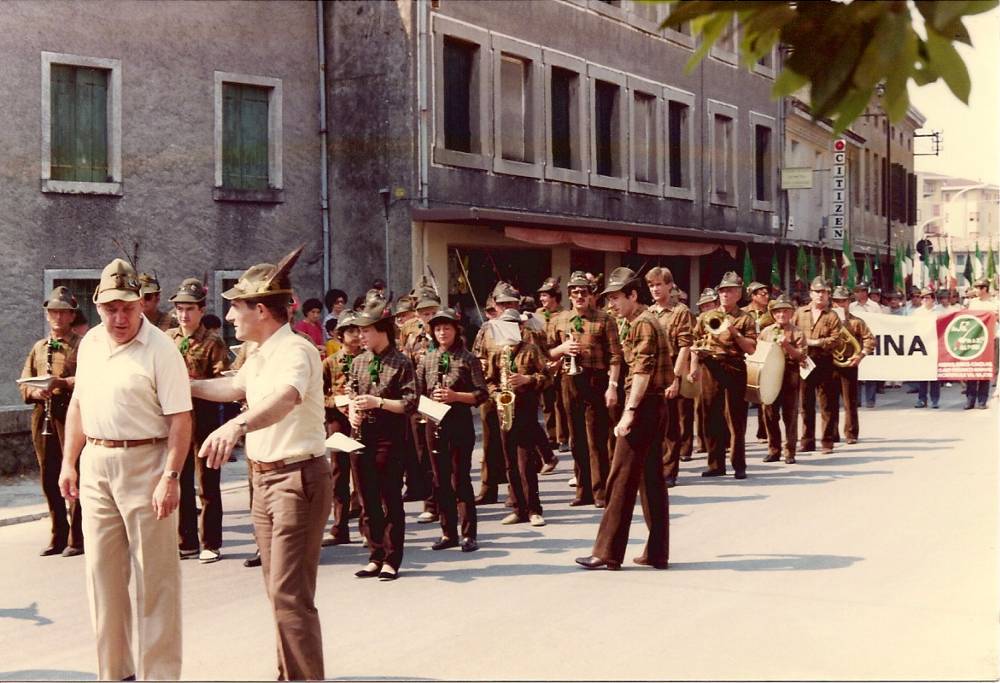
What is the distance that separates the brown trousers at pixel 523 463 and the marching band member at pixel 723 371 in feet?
11.3

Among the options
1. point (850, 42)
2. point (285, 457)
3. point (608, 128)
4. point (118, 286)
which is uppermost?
point (608, 128)

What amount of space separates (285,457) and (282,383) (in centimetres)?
37

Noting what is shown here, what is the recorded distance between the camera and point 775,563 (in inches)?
372

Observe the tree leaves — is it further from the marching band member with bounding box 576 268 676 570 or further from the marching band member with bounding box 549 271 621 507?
the marching band member with bounding box 549 271 621 507

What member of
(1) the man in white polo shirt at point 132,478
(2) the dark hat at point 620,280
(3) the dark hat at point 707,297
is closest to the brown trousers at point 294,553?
(1) the man in white polo shirt at point 132,478

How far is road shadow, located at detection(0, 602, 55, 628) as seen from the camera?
8125 millimetres

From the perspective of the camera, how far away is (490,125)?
23438 millimetres

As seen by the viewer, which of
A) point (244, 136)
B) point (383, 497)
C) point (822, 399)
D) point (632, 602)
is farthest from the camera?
point (244, 136)

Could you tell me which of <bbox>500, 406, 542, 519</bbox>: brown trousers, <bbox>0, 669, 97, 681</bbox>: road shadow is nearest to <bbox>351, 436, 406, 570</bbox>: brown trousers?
<bbox>500, 406, 542, 519</bbox>: brown trousers

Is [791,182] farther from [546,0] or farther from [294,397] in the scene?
[294,397]

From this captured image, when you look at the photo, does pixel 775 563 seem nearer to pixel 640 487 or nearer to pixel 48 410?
pixel 640 487

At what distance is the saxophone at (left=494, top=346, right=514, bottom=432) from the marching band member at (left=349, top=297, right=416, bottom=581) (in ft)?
7.24

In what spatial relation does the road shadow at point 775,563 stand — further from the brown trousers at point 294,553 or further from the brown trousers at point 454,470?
the brown trousers at point 294,553

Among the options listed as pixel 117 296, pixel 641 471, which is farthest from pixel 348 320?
pixel 117 296
